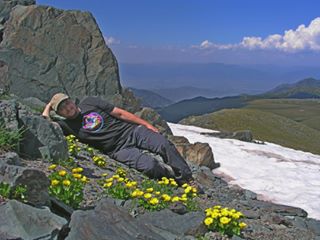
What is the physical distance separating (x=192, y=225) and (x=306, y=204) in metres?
8.21

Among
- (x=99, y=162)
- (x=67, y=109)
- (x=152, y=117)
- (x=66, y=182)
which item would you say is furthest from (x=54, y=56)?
(x=66, y=182)

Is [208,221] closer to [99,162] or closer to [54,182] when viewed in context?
[54,182]

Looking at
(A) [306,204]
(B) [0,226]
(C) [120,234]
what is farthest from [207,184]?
(B) [0,226]

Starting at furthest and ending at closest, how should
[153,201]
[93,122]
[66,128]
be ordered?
[66,128]
[93,122]
[153,201]

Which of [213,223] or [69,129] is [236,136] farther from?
[213,223]

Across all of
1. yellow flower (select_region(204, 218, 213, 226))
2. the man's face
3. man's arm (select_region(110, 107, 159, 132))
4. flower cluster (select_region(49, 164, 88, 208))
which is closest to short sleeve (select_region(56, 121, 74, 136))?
the man's face

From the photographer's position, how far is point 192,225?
21.5ft

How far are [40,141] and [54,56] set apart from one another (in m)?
12.6

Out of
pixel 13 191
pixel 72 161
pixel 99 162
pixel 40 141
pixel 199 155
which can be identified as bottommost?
pixel 199 155

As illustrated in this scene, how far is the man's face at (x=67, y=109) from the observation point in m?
10.2

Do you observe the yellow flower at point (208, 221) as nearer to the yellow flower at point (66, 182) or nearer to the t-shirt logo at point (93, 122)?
the yellow flower at point (66, 182)

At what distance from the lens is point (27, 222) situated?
15.8 ft

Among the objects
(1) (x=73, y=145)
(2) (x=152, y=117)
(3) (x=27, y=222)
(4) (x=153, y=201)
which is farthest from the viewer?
(2) (x=152, y=117)

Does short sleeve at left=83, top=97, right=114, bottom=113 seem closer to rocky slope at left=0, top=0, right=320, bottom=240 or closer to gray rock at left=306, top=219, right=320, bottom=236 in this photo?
rocky slope at left=0, top=0, right=320, bottom=240
